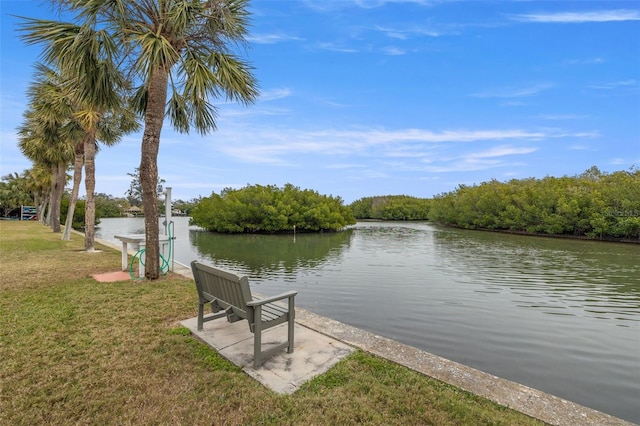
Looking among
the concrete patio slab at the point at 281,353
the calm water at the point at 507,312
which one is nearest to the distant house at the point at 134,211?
the calm water at the point at 507,312

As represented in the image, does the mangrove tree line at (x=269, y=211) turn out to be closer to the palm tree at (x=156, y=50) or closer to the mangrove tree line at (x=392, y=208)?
the palm tree at (x=156, y=50)

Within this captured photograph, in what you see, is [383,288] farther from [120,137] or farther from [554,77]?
[554,77]

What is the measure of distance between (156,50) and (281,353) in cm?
519

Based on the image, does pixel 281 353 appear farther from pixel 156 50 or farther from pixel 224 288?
pixel 156 50

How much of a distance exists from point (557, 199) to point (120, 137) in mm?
39247

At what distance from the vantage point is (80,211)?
96.6 ft

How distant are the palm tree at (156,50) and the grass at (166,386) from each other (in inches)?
113

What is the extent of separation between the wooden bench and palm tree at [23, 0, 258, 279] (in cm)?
327

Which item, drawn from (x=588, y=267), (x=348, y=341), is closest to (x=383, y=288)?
(x=348, y=341)

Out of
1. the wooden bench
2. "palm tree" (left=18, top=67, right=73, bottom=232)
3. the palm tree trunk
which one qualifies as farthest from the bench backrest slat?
the palm tree trunk

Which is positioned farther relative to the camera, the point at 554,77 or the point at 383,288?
the point at 554,77

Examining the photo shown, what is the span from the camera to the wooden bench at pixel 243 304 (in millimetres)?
2582

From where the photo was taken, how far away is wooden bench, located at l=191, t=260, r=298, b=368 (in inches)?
102

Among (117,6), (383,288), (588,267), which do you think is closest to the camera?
(117,6)
